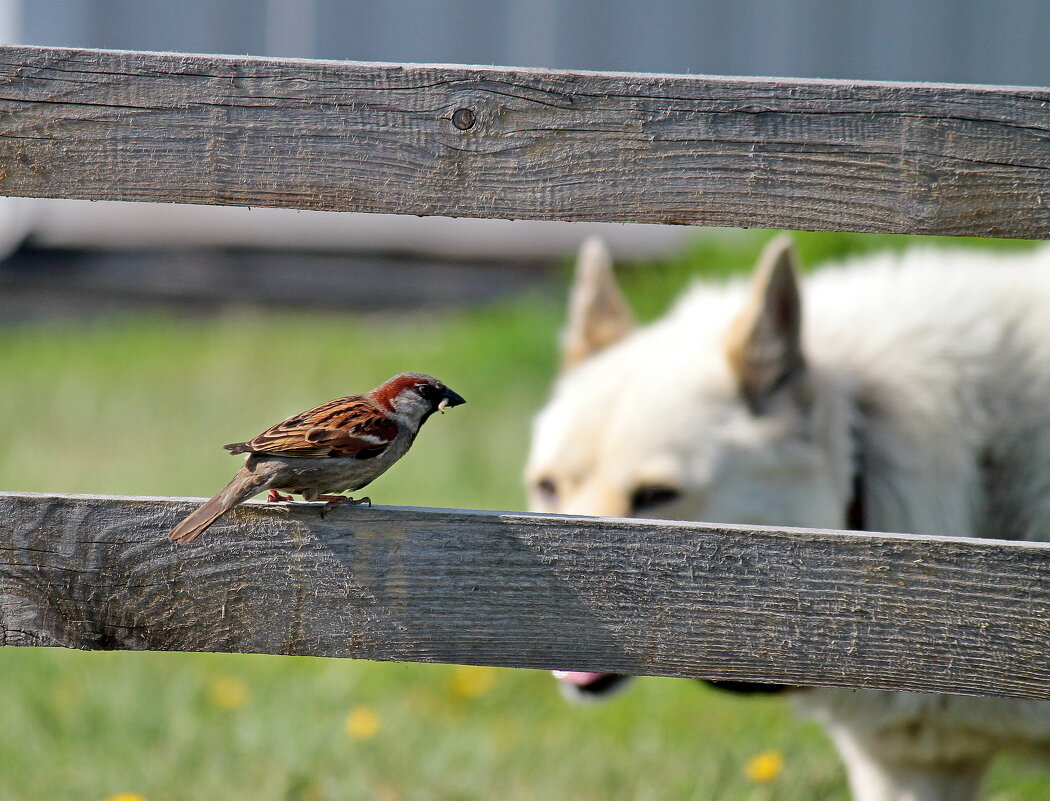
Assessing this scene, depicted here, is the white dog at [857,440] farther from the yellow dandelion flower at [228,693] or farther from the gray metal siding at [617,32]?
the gray metal siding at [617,32]

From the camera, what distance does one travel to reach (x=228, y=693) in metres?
3.45

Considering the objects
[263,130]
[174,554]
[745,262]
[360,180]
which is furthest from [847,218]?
[745,262]

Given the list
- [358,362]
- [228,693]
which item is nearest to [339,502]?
[228,693]

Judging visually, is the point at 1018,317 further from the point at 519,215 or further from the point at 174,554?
the point at 174,554

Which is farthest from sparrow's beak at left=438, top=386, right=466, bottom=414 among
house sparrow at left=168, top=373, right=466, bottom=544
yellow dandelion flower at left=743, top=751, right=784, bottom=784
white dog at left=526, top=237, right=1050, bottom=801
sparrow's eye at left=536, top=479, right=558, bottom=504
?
Result: yellow dandelion flower at left=743, top=751, right=784, bottom=784

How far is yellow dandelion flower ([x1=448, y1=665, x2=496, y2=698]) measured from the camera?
3.67 meters

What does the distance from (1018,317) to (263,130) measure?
79.7 inches

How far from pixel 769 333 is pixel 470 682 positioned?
1.77 meters

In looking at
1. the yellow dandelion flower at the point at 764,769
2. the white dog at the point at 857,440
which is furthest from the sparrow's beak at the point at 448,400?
the yellow dandelion flower at the point at 764,769

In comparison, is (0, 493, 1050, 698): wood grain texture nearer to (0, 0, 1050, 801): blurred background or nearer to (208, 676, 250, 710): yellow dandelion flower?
(0, 0, 1050, 801): blurred background

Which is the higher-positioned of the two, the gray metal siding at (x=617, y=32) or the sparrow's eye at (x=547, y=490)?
the gray metal siding at (x=617, y=32)

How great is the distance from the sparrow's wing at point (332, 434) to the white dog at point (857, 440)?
105 cm

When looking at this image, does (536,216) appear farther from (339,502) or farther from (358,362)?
(358,362)

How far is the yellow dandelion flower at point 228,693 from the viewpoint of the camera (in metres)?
3.39
